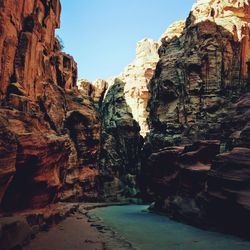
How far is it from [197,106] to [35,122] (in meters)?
41.6

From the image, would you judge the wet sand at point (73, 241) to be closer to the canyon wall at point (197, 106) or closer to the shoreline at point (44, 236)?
the shoreline at point (44, 236)

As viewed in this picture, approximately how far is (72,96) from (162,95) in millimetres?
18873

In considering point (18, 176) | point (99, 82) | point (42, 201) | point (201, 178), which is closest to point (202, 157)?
point (201, 178)

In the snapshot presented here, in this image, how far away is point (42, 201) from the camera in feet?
77.2

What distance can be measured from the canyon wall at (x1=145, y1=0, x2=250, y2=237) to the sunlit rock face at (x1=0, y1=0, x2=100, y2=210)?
1382 centimetres

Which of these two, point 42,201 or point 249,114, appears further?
point 249,114

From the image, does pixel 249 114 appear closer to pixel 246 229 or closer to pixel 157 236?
pixel 246 229

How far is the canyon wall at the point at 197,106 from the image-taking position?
3641cm

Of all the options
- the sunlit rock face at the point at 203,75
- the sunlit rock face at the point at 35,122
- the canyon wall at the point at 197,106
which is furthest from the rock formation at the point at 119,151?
the sunlit rock face at the point at 203,75

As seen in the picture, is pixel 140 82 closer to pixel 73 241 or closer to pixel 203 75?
pixel 203 75

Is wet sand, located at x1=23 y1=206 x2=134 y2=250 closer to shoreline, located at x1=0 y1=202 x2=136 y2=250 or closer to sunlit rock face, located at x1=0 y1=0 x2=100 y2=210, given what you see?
shoreline, located at x1=0 y1=202 x2=136 y2=250

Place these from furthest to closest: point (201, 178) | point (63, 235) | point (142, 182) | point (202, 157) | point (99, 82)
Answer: point (99, 82)
point (142, 182)
point (202, 157)
point (201, 178)
point (63, 235)

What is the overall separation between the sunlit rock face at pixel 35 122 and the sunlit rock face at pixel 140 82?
1855 inches

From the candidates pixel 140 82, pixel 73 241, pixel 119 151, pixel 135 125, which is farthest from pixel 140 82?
pixel 73 241
